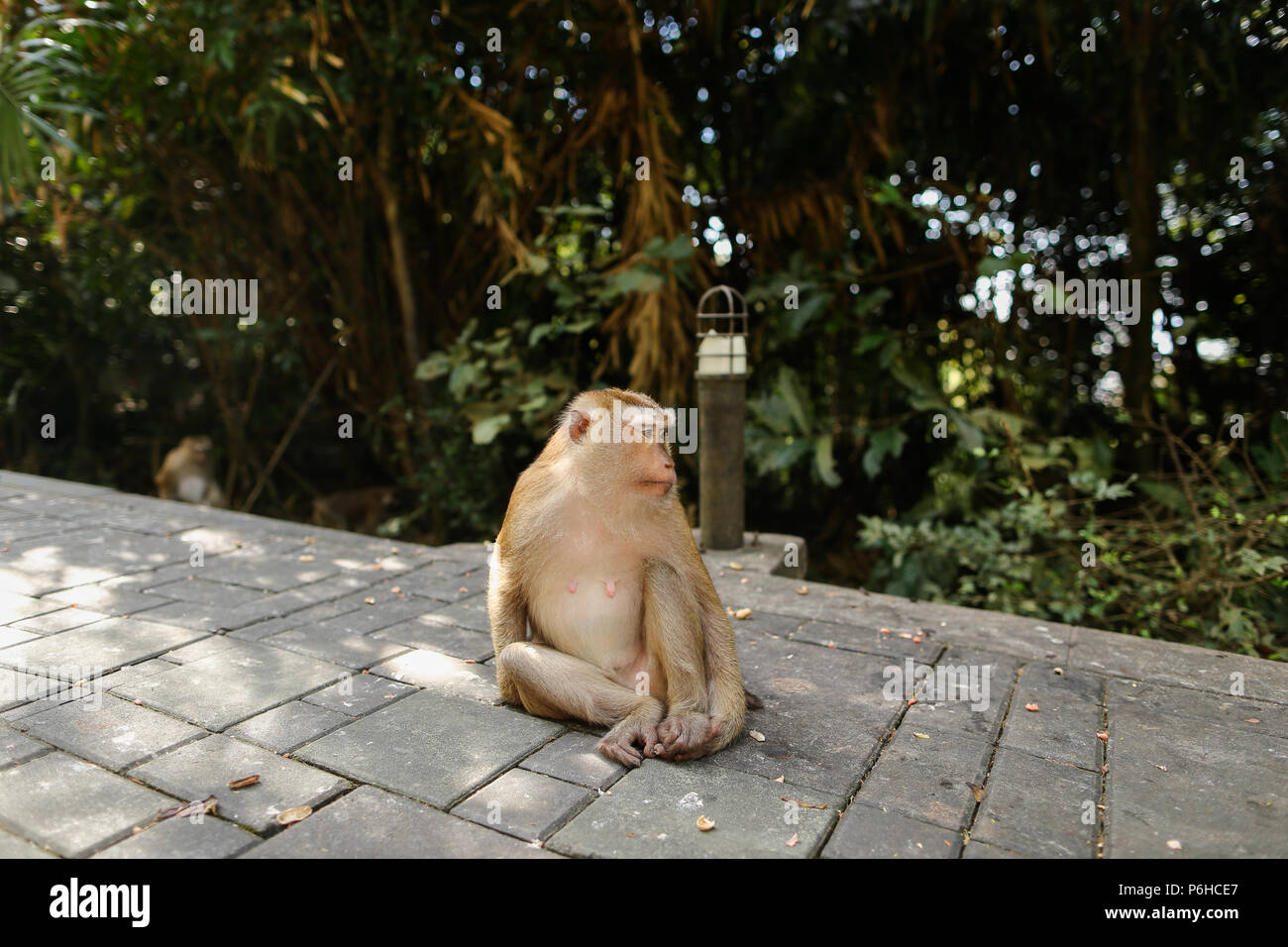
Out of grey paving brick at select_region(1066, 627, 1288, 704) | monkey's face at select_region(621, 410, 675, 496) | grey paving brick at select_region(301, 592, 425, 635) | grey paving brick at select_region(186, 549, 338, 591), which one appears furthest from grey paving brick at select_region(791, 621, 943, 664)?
grey paving brick at select_region(186, 549, 338, 591)

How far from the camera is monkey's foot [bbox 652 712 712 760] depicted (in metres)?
2.40

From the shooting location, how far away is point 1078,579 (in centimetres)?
447

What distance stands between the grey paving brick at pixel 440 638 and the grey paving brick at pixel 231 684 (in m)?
0.36

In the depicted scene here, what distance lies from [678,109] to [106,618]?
496 centimetres

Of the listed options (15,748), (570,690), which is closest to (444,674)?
(570,690)

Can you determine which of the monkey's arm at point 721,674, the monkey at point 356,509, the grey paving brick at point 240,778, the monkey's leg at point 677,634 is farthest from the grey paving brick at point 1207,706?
the monkey at point 356,509

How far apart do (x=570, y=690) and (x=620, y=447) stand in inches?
30.2

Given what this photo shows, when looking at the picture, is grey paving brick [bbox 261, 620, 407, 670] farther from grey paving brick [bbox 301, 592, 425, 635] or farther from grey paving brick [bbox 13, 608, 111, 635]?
grey paving brick [bbox 13, 608, 111, 635]

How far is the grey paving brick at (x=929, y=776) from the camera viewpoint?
2203 millimetres

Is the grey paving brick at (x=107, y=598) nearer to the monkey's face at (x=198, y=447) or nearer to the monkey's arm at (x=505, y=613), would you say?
the monkey's arm at (x=505, y=613)

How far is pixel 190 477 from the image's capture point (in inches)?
317

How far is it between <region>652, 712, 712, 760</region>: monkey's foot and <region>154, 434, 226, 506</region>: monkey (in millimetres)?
6820
